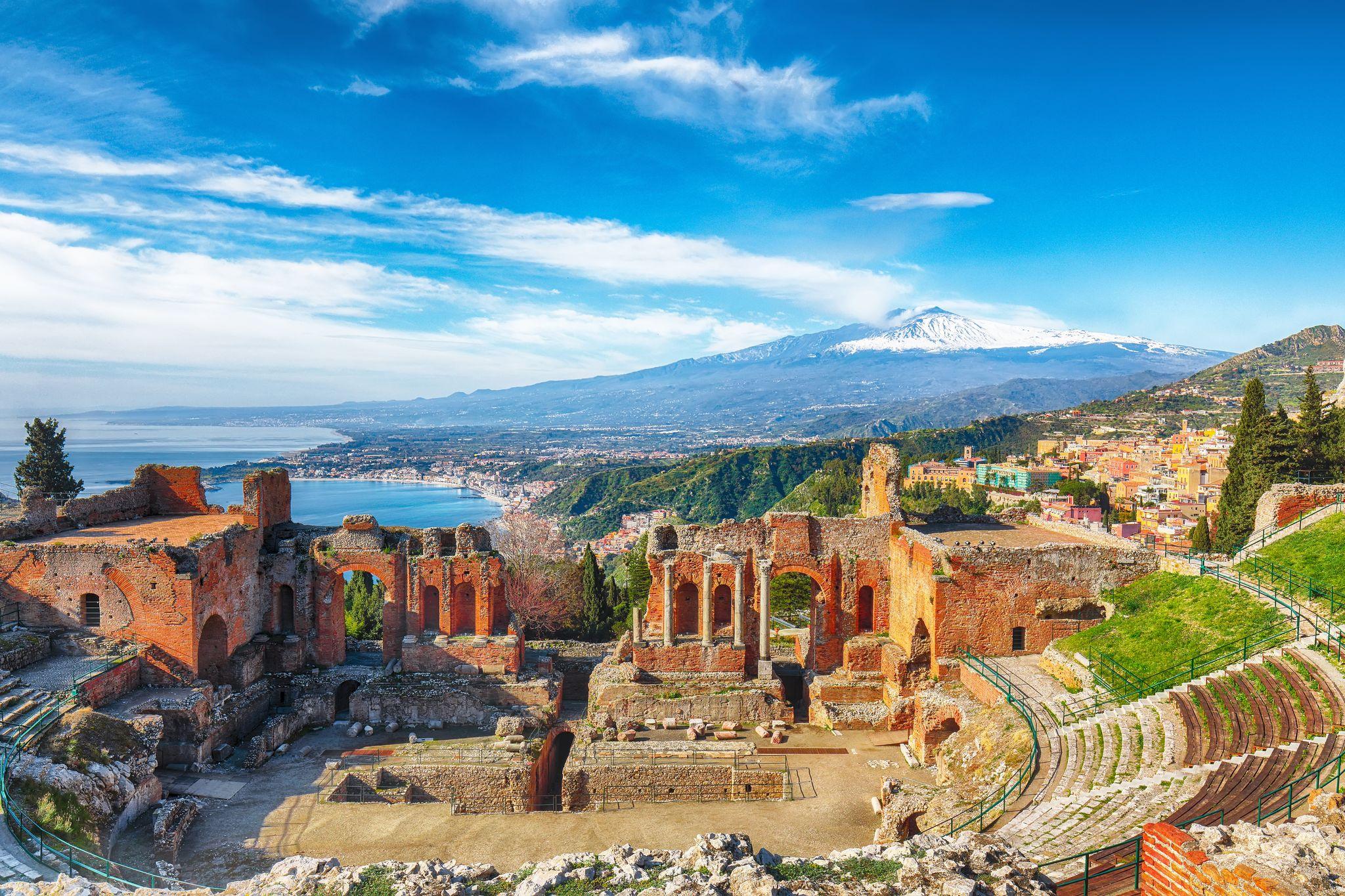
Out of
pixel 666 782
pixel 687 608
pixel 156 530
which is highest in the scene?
pixel 156 530

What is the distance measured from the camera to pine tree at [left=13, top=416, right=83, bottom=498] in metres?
39.5

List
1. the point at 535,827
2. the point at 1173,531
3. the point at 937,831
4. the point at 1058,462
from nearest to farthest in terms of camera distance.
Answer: the point at 937,831
the point at 535,827
the point at 1173,531
the point at 1058,462

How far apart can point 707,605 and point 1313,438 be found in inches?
1141

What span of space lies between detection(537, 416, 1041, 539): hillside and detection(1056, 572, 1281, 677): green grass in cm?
7065

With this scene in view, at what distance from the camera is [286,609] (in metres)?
27.6

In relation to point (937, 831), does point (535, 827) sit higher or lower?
lower

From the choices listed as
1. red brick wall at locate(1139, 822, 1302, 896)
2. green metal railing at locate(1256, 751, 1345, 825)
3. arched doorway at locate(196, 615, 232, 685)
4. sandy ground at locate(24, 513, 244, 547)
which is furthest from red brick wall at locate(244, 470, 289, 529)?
green metal railing at locate(1256, 751, 1345, 825)

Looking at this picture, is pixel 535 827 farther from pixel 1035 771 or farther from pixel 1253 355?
pixel 1253 355

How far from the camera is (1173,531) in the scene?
5638 cm

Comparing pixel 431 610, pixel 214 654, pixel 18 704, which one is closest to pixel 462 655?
pixel 431 610

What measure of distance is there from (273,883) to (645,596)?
3322cm

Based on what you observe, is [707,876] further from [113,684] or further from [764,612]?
[113,684]

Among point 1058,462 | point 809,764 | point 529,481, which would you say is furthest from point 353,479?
point 809,764

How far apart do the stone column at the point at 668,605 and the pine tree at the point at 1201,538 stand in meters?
28.7
